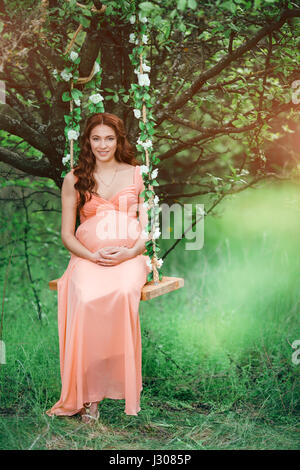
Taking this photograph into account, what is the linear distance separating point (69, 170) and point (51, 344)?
1.69 meters

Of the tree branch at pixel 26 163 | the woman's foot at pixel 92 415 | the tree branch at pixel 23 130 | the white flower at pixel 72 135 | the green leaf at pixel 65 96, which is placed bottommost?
the woman's foot at pixel 92 415

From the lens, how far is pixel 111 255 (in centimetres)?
353

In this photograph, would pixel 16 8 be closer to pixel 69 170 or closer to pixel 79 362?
pixel 69 170

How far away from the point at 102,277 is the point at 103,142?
3.23 feet

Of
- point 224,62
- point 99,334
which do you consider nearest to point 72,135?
point 224,62

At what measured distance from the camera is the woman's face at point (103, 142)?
3717 mm

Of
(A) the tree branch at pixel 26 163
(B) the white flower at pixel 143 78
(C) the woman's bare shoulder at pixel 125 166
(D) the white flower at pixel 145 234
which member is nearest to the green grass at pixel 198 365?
(C) the woman's bare shoulder at pixel 125 166

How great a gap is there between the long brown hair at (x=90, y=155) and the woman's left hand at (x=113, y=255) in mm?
417

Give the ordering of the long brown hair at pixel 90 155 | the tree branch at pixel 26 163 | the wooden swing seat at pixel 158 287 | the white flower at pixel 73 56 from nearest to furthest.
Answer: the wooden swing seat at pixel 158 287
the white flower at pixel 73 56
the long brown hair at pixel 90 155
the tree branch at pixel 26 163

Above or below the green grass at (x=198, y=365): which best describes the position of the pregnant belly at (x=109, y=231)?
above

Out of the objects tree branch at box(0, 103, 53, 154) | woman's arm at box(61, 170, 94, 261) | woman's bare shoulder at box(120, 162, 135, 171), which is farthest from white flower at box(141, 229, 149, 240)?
tree branch at box(0, 103, 53, 154)

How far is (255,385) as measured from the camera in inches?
162

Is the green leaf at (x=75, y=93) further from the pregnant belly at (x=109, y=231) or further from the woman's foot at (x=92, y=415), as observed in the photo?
the woman's foot at (x=92, y=415)

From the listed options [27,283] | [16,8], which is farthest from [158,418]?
[27,283]
